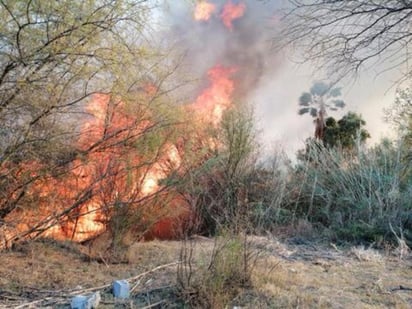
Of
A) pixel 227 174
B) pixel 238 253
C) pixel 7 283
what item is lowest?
pixel 7 283

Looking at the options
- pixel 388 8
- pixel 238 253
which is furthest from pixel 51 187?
pixel 388 8

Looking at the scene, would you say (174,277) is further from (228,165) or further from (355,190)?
(355,190)

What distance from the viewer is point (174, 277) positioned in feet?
18.0

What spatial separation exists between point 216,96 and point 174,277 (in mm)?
7885

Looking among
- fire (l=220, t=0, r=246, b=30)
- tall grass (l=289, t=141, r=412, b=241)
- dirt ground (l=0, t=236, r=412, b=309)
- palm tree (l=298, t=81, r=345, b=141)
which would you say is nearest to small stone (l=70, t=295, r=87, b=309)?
dirt ground (l=0, t=236, r=412, b=309)

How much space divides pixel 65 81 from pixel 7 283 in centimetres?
256

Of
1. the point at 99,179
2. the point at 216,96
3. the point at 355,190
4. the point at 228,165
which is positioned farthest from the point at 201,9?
the point at 355,190

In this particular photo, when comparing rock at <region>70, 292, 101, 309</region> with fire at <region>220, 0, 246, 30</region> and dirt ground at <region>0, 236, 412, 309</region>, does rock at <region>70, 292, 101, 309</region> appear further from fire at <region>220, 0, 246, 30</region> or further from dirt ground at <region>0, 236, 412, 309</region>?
fire at <region>220, 0, 246, 30</region>

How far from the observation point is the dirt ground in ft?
15.6

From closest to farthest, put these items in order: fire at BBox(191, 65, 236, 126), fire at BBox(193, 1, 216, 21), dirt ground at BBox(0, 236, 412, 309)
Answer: dirt ground at BBox(0, 236, 412, 309) < fire at BBox(193, 1, 216, 21) < fire at BBox(191, 65, 236, 126)

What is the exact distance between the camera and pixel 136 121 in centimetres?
674

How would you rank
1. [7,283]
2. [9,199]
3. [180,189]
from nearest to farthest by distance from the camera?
[7,283], [9,199], [180,189]

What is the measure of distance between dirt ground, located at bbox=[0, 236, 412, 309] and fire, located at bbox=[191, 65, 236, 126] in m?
3.35

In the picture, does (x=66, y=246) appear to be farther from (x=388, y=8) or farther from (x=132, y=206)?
(x=388, y=8)
